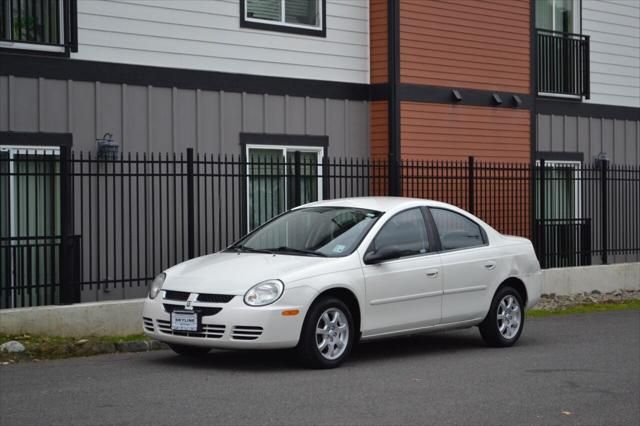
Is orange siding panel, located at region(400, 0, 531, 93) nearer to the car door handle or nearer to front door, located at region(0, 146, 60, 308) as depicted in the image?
front door, located at region(0, 146, 60, 308)

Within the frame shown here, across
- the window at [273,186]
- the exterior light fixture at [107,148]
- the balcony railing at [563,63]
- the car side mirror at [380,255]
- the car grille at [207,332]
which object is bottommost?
the car grille at [207,332]

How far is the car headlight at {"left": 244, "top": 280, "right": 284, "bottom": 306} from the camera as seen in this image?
10.3 metres

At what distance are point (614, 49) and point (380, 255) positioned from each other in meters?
14.0

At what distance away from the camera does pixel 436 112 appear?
19453 millimetres

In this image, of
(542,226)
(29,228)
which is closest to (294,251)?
(29,228)

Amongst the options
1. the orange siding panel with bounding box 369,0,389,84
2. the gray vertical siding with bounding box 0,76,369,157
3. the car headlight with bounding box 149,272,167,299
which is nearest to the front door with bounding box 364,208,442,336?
the car headlight with bounding box 149,272,167,299

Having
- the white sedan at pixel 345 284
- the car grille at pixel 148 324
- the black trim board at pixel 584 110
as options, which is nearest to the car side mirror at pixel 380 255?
the white sedan at pixel 345 284

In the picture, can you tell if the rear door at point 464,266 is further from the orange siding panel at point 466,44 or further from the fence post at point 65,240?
the orange siding panel at point 466,44

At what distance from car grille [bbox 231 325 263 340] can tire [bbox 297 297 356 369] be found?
17.7 inches

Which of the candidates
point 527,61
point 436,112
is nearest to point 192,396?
point 436,112

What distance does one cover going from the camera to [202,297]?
34.6 ft

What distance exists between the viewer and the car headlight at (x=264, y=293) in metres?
10.3

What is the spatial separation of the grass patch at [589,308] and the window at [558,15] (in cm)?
605

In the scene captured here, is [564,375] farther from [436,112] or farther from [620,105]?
[620,105]
